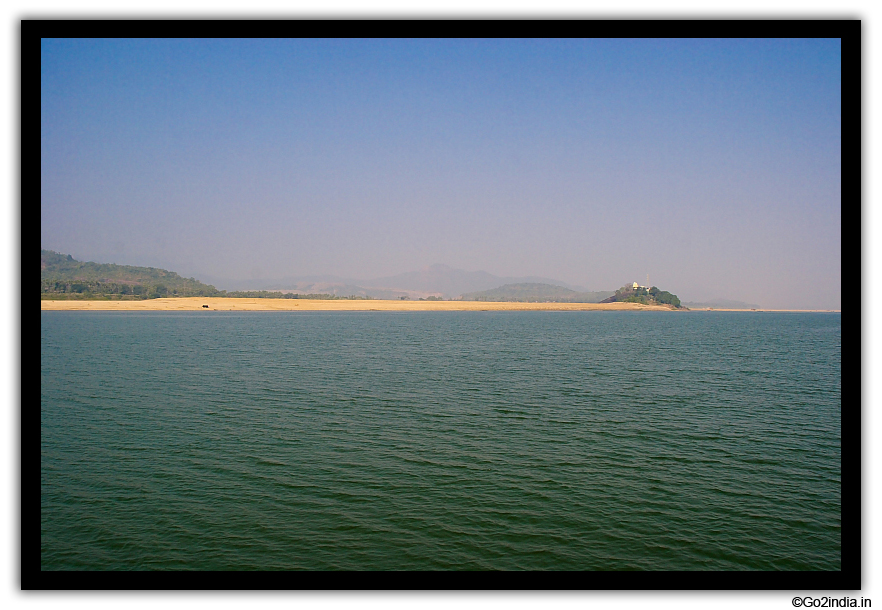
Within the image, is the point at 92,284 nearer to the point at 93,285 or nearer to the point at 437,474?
the point at 93,285

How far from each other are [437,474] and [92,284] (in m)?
185

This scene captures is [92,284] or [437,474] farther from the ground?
[92,284]

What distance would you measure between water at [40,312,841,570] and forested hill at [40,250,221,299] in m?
147

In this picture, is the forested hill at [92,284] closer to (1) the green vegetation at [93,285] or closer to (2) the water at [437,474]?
(1) the green vegetation at [93,285]

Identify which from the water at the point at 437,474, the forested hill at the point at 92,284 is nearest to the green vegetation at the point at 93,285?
the forested hill at the point at 92,284

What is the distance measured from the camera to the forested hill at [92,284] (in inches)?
6200

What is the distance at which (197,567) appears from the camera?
11.1 metres

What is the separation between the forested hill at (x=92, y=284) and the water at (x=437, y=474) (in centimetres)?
14718

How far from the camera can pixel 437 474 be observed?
1616cm

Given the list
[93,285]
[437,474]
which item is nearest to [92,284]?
[93,285]

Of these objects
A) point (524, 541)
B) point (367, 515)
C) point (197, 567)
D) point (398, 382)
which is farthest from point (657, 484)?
point (398, 382)
